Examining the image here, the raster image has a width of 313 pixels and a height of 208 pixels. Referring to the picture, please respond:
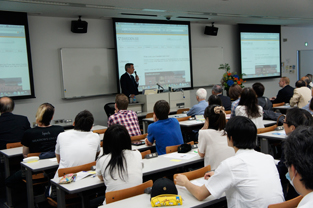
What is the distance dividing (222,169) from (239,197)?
0.75ft

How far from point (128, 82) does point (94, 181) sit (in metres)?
5.38

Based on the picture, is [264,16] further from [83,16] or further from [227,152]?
[227,152]

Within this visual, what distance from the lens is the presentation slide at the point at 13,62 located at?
6.75 meters

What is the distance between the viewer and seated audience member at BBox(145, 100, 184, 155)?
12.6ft

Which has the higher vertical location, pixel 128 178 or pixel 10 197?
pixel 128 178

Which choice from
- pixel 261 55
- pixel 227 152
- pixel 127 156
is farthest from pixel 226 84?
pixel 127 156

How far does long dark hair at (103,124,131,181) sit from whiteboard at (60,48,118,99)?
541cm

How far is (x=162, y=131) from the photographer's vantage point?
384 centimetres

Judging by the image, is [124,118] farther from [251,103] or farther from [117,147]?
[117,147]

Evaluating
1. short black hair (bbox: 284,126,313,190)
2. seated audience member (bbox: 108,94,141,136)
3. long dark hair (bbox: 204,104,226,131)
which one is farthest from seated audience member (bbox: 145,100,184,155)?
short black hair (bbox: 284,126,313,190)

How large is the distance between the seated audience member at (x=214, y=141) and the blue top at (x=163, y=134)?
2.54ft

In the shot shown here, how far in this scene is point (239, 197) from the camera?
2.00 meters

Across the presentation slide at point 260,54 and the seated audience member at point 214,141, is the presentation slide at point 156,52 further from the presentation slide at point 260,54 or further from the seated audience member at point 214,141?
the seated audience member at point 214,141

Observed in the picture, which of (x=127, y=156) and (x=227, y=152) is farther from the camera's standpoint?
(x=227, y=152)
